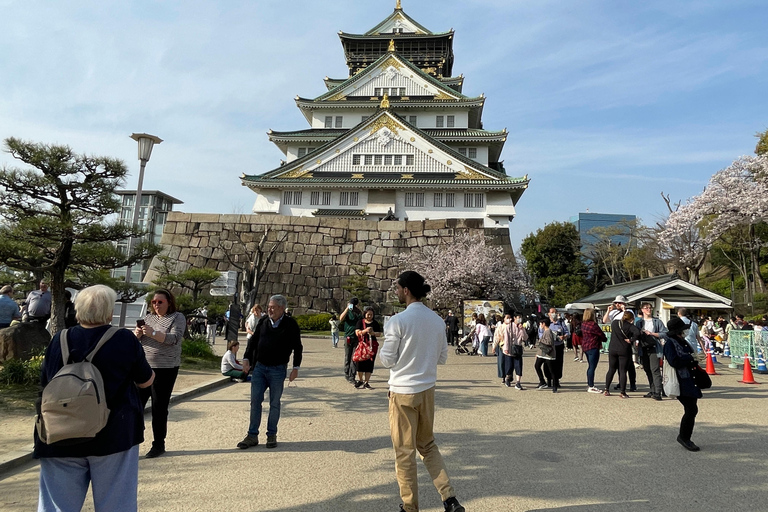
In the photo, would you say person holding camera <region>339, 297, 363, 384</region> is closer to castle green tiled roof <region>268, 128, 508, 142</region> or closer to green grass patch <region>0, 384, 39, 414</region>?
green grass patch <region>0, 384, 39, 414</region>

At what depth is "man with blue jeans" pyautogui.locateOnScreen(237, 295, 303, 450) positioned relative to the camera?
4926mm

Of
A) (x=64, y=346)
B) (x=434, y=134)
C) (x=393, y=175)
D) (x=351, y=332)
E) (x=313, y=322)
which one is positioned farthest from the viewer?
(x=434, y=134)

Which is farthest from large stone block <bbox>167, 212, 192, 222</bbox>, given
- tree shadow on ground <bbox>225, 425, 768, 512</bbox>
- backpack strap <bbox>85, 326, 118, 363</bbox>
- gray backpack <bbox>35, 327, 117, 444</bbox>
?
gray backpack <bbox>35, 327, 117, 444</bbox>

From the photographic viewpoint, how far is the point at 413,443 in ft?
11.0

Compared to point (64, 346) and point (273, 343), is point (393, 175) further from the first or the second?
point (64, 346)

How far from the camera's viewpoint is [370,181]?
3309 cm

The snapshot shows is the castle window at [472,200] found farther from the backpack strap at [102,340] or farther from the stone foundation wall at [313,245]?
the backpack strap at [102,340]

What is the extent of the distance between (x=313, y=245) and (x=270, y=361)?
23.4 metres

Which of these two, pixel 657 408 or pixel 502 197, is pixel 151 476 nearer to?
pixel 657 408

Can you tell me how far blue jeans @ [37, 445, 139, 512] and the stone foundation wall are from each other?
24395 mm

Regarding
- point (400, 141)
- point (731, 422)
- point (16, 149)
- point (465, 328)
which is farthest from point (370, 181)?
point (731, 422)

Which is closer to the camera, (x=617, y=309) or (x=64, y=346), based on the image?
(x=64, y=346)

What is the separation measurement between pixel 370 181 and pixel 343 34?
19.6 meters

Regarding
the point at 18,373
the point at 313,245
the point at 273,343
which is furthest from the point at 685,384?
the point at 313,245
